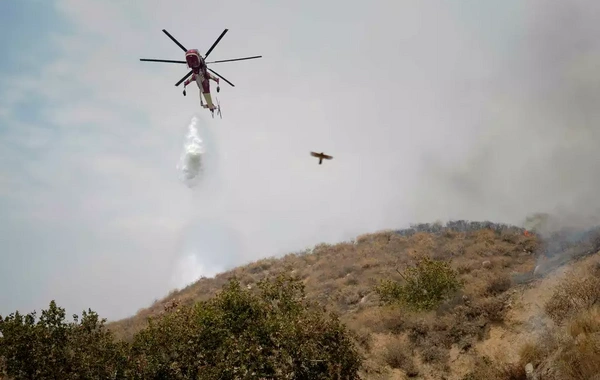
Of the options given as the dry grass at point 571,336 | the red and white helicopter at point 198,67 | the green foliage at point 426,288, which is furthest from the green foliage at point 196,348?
the red and white helicopter at point 198,67

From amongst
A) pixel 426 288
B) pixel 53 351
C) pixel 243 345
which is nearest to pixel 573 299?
pixel 426 288

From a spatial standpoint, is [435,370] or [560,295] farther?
[435,370]

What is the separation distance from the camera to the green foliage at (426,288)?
27000mm

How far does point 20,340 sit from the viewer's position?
1343cm

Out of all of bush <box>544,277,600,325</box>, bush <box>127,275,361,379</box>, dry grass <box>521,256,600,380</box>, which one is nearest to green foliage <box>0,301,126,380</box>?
bush <box>127,275,361,379</box>

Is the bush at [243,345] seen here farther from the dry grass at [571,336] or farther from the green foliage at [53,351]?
the dry grass at [571,336]

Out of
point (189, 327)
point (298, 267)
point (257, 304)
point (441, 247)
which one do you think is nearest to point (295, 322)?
point (257, 304)

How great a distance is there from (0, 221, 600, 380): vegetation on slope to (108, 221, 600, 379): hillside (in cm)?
8

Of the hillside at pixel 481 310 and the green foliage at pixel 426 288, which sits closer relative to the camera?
the hillside at pixel 481 310

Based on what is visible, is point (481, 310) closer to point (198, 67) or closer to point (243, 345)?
point (243, 345)

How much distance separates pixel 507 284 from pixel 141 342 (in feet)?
72.8

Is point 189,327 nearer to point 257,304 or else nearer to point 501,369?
point 257,304

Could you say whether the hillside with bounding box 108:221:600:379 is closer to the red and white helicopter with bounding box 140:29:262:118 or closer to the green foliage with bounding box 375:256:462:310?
the green foliage with bounding box 375:256:462:310

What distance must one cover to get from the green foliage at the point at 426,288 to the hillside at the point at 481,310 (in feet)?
2.11
